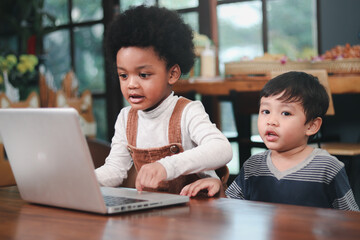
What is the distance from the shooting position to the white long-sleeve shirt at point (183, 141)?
1.19m

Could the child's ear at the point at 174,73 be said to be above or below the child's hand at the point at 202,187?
above

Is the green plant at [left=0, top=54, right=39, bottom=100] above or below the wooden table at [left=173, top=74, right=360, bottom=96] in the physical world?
above

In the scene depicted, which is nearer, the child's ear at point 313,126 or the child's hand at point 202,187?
the child's hand at point 202,187

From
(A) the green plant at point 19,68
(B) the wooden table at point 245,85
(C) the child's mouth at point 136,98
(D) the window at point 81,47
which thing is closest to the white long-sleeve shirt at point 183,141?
(C) the child's mouth at point 136,98

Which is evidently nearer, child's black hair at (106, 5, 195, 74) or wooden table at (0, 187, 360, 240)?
wooden table at (0, 187, 360, 240)

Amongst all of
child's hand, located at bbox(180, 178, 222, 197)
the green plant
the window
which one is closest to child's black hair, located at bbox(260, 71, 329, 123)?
child's hand, located at bbox(180, 178, 222, 197)

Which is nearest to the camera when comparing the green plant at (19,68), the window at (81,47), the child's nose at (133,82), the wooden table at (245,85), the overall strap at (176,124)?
the child's nose at (133,82)

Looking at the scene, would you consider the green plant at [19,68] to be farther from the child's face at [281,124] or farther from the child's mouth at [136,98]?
the child's face at [281,124]

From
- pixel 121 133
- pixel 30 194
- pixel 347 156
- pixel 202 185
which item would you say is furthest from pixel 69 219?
pixel 347 156

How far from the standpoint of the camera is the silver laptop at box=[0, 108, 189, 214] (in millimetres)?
860

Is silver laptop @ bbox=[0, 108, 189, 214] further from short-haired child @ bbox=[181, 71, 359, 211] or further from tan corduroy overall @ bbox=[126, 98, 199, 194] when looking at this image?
short-haired child @ bbox=[181, 71, 359, 211]

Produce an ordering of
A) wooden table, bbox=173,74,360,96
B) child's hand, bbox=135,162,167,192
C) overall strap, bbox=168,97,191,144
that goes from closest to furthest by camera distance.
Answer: child's hand, bbox=135,162,167,192 < overall strap, bbox=168,97,191,144 < wooden table, bbox=173,74,360,96

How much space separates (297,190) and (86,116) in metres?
3.04

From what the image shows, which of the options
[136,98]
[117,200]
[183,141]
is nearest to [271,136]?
[183,141]
